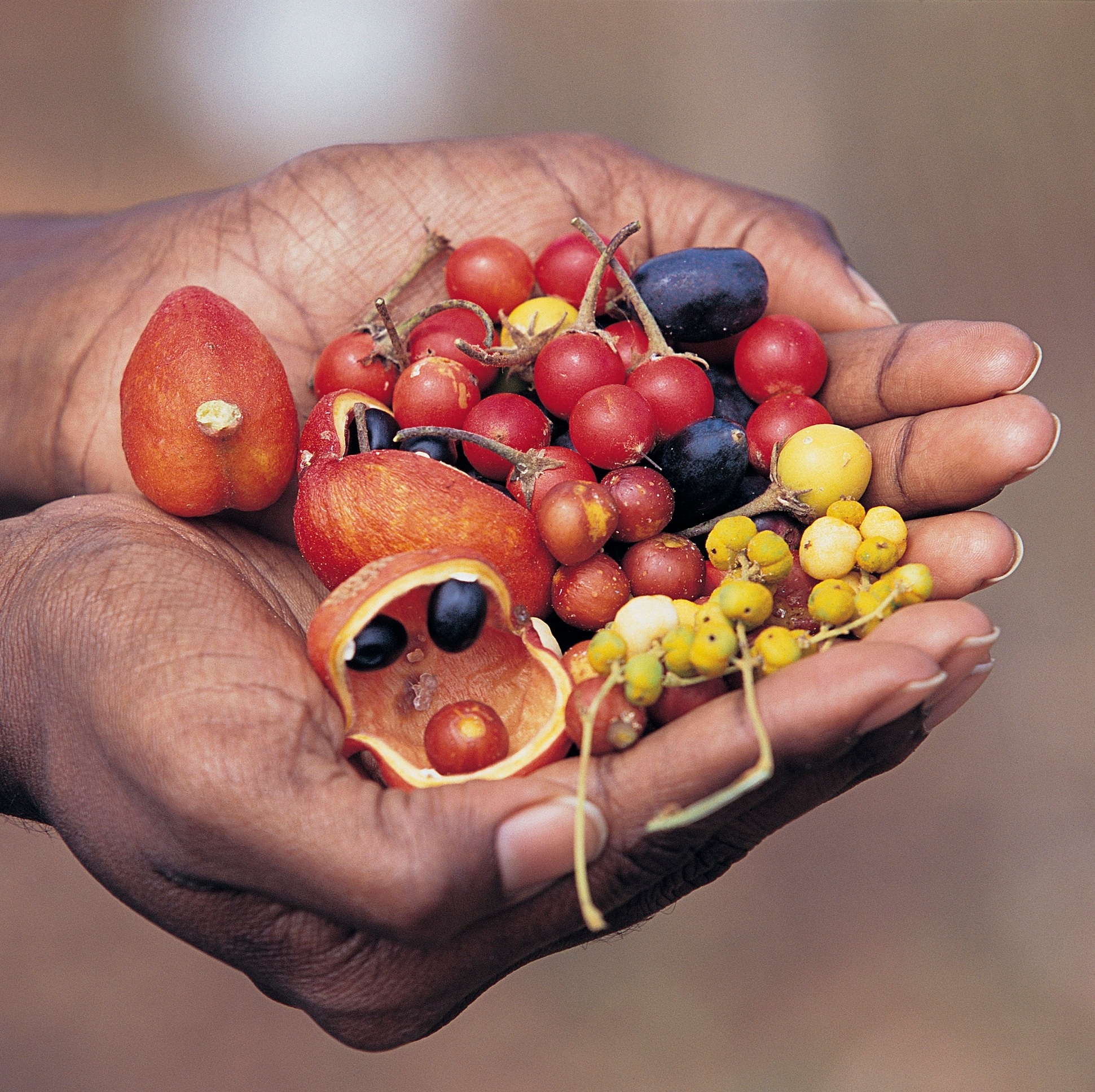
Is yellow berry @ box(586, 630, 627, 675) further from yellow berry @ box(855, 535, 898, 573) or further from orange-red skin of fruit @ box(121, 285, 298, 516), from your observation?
orange-red skin of fruit @ box(121, 285, 298, 516)

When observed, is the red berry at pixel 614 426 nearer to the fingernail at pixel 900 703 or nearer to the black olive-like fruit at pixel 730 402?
the black olive-like fruit at pixel 730 402

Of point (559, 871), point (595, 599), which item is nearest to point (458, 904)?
point (559, 871)

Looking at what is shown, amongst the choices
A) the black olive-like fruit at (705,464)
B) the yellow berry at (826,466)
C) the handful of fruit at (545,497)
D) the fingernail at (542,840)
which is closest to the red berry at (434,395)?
the handful of fruit at (545,497)

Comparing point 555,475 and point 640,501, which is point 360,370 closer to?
point 555,475

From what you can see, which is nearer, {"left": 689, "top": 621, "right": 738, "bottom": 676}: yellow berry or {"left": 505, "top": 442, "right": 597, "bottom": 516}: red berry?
{"left": 689, "top": 621, "right": 738, "bottom": 676}: yellow berry

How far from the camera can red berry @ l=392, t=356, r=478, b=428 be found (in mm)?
2316

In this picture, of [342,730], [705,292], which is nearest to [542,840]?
[342,730]

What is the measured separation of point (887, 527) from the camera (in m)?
2.02

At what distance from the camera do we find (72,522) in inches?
87.8

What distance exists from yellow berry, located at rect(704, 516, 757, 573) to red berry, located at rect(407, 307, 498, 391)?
78 cm

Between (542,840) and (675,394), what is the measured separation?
3.66 feet

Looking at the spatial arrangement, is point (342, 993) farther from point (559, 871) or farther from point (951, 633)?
point (951, 633)

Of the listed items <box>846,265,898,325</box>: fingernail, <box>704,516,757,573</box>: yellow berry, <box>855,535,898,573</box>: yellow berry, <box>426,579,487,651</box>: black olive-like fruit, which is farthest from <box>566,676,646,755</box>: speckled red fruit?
<box>846,265,898,325</box>: fingernail

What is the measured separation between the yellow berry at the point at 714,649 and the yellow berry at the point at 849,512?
0.52 m
